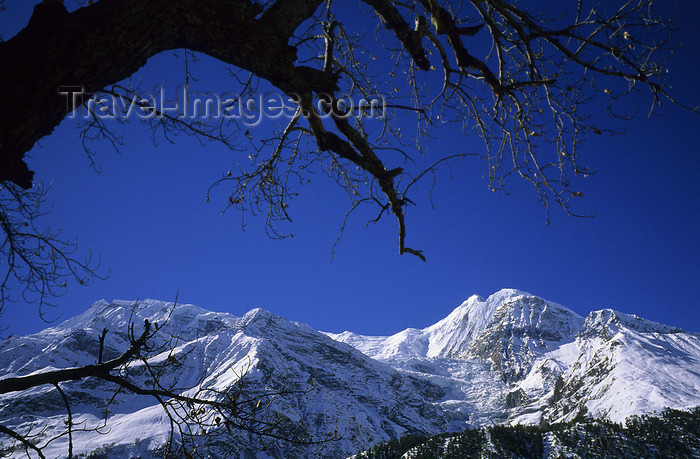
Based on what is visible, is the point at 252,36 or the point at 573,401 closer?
the point at 252,36

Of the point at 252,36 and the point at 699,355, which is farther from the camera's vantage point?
the point at 699,355

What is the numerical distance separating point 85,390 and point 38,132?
22185cm

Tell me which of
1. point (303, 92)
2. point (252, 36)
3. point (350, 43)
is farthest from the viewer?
point (350, 43)

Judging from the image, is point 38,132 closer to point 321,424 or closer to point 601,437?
point 601,437

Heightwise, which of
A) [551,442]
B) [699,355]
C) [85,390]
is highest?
[699,355]

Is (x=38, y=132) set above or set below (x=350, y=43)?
below

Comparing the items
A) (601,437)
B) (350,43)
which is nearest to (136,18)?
(350,43)

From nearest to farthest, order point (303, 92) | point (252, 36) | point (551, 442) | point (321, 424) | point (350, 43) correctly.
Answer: point (252, 36), point (303, 92), point (350, 43), point (551, 442), point (321, 424)

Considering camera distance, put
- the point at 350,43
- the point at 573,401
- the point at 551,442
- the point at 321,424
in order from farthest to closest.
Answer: the point at 573,401, the point at 321,424, the point at 551,442, the point at 350,43

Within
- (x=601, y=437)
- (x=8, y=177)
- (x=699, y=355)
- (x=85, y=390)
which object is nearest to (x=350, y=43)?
(x=8, y=177)

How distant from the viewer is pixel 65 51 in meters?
1.70

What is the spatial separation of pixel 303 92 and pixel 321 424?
18928 centimetres

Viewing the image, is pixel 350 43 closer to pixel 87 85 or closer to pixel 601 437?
pixel 87 85

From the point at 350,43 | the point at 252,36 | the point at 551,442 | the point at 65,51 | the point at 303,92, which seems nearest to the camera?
the point at 65,51
